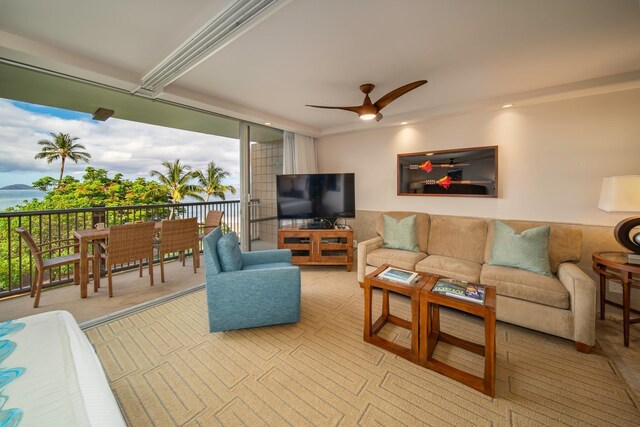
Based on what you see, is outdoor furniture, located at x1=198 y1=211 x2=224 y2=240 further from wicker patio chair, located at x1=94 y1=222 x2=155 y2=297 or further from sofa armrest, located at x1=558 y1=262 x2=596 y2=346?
sofa armrest, located at x1=558 y1=262 x2=596 y2=346

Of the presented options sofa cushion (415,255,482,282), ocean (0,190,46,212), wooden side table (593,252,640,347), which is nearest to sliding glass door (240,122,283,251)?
sofa cushion (415,255,482,282)

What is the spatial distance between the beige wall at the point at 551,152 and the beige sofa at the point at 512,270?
297 millimetres

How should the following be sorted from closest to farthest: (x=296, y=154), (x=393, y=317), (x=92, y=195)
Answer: (x=393, y=317) < (x=296, y=154) < (x=92, y=195)

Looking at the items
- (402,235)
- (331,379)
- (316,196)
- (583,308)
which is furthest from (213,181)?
(583,308)

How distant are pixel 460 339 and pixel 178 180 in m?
8.73

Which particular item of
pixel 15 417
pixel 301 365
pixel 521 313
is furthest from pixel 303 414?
pixel 521 313

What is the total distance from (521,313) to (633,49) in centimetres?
249

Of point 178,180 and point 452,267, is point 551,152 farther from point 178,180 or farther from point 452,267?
point 178,180

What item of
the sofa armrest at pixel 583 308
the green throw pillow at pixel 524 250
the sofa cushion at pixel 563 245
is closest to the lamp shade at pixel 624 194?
the sofa cushion at pixel 563 245

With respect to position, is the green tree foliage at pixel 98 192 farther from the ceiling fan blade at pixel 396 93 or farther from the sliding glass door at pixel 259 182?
the ceiling fan blade at pixel 396 93

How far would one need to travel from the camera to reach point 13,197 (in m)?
4.88

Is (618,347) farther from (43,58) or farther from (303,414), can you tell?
(43,58)

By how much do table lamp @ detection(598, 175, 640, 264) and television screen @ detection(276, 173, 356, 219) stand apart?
294cm

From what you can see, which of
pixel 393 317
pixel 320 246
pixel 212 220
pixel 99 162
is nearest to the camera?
pixel 393 317
